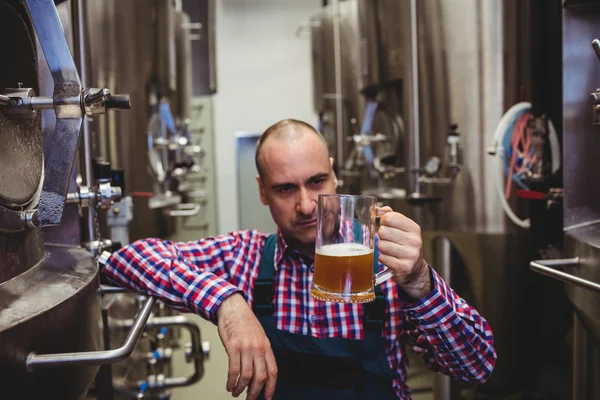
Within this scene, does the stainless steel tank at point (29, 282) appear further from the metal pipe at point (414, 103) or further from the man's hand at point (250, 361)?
the metal pipe at point (414, 103)

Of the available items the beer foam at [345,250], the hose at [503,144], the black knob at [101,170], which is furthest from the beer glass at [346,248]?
the hose at [503,144]

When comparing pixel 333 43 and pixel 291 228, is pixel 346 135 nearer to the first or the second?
pixel 333 43

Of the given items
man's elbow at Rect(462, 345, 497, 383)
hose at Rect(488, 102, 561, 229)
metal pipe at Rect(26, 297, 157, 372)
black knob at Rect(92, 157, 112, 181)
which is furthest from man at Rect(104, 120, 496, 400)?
hose at Rect(488, 102, 561, 229)

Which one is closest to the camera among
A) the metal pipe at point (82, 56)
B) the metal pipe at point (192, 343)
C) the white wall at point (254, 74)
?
the metal pipe at point (82, 56)

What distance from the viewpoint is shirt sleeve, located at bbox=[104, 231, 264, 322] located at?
140 centimetres

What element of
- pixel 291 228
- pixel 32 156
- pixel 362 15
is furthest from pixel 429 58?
pixel 32 156

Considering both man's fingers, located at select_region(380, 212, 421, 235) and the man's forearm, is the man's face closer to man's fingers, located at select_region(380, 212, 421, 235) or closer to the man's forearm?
the man's forearm

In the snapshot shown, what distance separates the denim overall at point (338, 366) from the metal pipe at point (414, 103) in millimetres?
1692

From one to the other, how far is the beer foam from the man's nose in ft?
1.49

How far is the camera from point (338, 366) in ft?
5.31

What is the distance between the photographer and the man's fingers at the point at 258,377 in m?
1.15

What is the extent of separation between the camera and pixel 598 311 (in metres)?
1.45

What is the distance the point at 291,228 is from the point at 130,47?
170cm

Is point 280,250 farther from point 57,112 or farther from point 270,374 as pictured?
point 57,112
